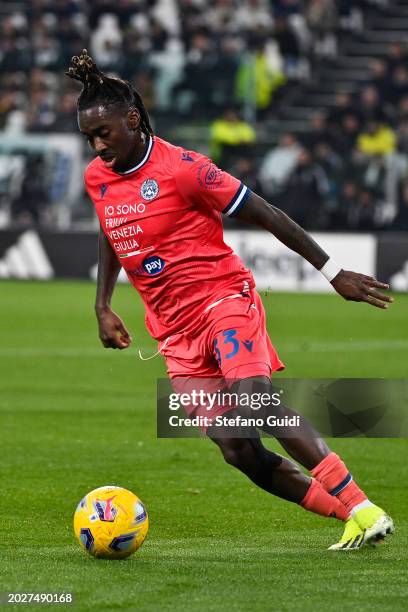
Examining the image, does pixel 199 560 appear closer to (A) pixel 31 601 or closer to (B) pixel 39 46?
(A) pixel 31 601

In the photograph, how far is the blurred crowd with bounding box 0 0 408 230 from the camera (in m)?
23.4

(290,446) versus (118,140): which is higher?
(118,140)

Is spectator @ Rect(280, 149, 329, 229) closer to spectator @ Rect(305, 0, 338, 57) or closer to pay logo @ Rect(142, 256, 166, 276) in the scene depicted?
spectator @ Rect(305, 0, 338, 57)

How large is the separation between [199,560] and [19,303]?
1438 cm

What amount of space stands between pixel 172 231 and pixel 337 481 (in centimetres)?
140

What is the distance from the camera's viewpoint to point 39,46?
2945 centimetres

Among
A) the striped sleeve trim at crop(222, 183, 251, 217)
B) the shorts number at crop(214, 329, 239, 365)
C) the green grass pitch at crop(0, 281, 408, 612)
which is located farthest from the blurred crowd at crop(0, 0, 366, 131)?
the shorts number at crop(214, 329, 239, 365)

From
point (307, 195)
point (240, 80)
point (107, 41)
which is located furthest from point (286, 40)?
point (307, 195)

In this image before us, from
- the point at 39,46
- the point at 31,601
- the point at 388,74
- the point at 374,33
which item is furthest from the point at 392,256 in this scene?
the point at 31,601

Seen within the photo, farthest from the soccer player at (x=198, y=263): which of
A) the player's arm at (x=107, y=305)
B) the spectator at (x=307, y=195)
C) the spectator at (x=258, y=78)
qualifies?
the spectator at (x=258, y=78)

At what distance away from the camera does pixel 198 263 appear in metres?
6.34

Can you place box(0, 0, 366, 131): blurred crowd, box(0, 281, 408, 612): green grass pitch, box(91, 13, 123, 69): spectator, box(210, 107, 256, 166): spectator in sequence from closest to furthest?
box(0, 281, 408, 612): green grass pitch → box(210, 107, 256, 166): spectator → box(0, 0, 366, 131): blurred crowd → box(91, 13, 123, 69): spectator

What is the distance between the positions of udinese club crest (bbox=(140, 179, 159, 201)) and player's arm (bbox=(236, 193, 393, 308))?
43 cm

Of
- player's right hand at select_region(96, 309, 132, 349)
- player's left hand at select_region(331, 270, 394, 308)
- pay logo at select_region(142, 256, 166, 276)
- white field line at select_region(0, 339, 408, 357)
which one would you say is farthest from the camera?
white field line at select_region(0, 339, 408, 357)
